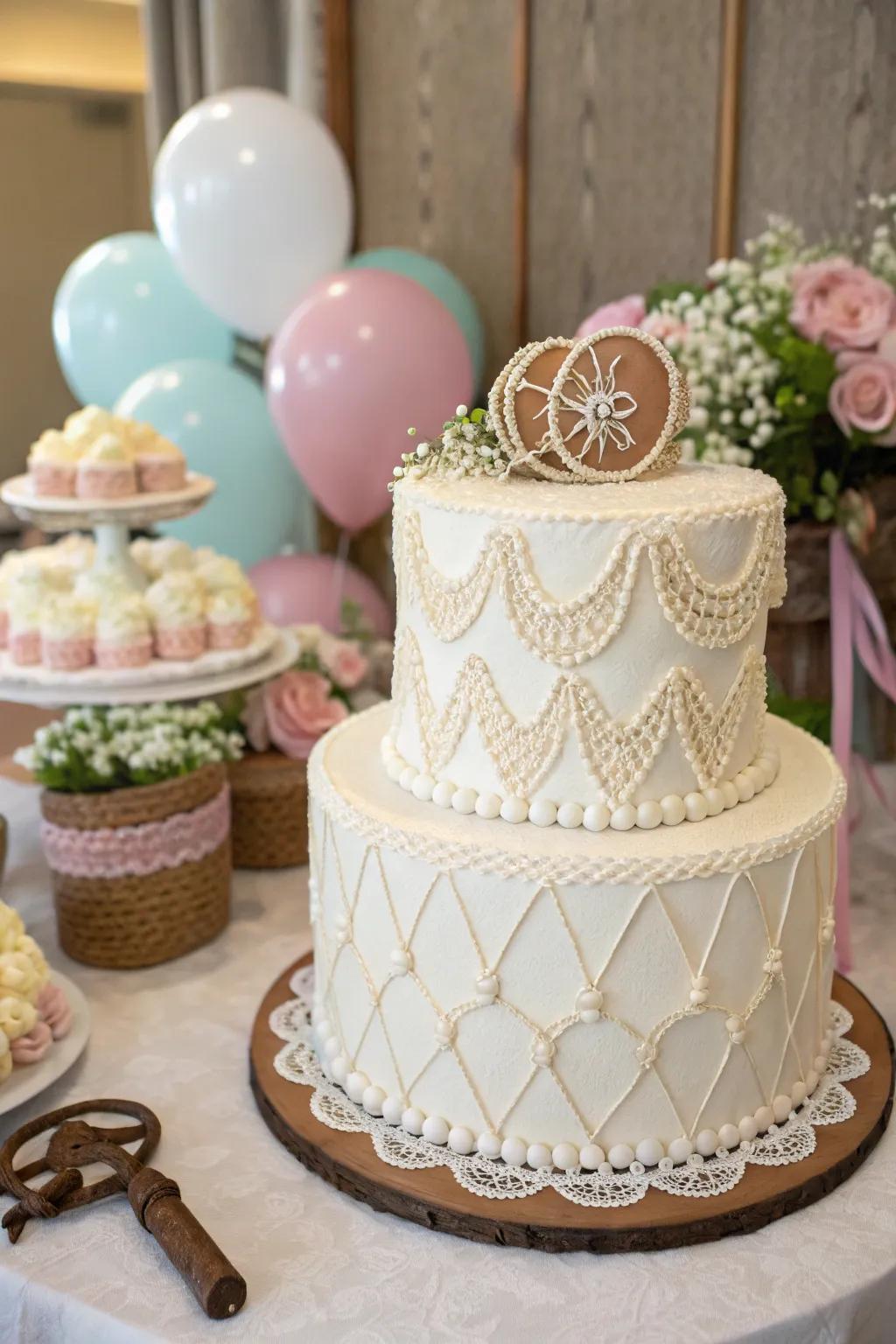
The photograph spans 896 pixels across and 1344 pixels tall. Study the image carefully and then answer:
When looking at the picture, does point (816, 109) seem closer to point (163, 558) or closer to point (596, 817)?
point (163, 558)

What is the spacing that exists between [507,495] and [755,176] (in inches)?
84.8

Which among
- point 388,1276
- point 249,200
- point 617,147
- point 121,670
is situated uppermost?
point 617,147

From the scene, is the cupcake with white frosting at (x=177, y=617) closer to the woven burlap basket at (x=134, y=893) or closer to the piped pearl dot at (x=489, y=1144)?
the woven burlap basket at (x=134, y=893)

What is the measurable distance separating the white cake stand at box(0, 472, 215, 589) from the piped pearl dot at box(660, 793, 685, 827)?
137 cm

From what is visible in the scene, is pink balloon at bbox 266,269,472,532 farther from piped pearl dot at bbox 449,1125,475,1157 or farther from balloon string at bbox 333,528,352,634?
piped pearl dot at bbox 449,1125,475,1157

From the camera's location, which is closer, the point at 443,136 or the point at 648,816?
the point at 648,816

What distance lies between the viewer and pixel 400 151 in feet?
15.1

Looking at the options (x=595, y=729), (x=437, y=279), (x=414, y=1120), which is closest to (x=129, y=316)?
(x=437, y=279)

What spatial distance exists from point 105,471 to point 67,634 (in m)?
0.35

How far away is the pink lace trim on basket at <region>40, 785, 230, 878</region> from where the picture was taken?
2.47 metres

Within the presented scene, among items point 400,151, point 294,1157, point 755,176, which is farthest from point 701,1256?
point 400,151

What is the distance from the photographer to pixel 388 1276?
5.47 ft

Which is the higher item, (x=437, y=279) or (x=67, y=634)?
(x=437, y=279)

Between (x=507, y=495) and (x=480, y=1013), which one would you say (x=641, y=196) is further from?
(x=480, y=1013)
